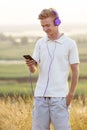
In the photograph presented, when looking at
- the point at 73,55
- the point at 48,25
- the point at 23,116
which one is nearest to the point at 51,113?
the point at 73,55

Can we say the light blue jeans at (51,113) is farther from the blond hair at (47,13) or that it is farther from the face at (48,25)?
the blond hair at (47,13)

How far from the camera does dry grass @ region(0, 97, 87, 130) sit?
5.75 m

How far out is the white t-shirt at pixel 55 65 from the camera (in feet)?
12.6

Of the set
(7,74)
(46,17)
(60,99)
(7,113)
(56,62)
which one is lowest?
(7,74)

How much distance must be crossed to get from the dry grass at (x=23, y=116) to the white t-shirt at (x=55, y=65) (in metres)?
1.92

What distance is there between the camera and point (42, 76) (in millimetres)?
3869

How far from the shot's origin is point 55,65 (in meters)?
3.85

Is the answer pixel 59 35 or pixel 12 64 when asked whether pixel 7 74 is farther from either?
pixel 59 35

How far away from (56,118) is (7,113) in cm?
242

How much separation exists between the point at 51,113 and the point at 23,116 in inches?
76.6

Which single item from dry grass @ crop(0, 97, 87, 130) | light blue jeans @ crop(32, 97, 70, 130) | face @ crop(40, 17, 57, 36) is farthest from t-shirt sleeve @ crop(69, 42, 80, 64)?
dry grass @ crop(0, 97, 87, 130)

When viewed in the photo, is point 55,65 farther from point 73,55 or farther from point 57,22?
point 57,22

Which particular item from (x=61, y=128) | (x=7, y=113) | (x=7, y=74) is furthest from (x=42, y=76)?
(x=7, y=74)

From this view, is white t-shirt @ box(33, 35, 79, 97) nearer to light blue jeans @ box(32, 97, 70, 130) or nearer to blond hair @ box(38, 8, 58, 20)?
light blue jeans @ box(32, 97, 70, 130)
